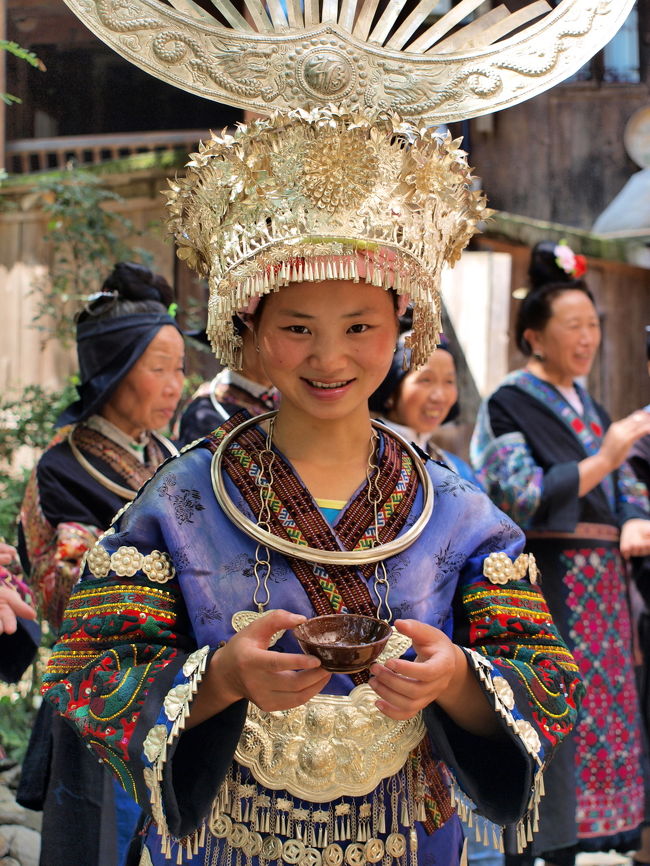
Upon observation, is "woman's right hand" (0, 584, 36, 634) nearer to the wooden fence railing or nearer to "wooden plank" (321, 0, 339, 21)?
"wooden plank" (321, 0, 339, 21)

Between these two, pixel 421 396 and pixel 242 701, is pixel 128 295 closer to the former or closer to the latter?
pixel 421 396

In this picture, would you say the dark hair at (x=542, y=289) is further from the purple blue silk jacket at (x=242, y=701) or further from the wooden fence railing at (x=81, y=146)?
the purple blue silk jacket at (x=242, y=701)

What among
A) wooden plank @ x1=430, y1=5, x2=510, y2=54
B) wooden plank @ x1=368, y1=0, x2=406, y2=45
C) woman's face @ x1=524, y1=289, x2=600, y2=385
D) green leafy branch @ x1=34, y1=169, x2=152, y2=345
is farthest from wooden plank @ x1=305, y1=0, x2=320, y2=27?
green leafy branch @ x1=34, y1=169, x2=152, y2=345

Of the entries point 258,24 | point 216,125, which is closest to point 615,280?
point 216,125

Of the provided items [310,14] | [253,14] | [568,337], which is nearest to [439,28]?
[310,14]

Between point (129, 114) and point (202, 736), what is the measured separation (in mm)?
4602

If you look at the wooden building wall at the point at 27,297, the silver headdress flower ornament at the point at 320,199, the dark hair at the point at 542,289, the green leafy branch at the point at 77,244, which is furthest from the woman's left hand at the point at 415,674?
the wooden building wall at the point at 27,297

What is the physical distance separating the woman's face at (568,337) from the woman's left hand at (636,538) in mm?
675

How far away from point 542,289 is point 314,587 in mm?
3020

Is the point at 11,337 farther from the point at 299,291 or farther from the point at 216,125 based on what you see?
the point at 299,291

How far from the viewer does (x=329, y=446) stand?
2156mm

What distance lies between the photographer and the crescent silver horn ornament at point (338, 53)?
2.15 meters

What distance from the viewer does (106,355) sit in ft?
12.5

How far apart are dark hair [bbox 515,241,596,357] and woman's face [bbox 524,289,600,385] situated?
31 mm
